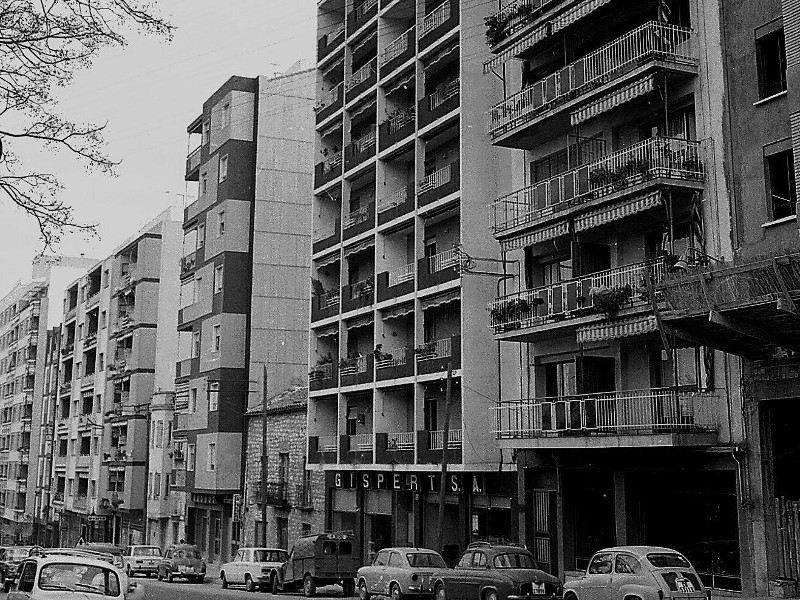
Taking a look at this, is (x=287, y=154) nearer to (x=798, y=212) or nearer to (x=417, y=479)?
(x=417, y=479)

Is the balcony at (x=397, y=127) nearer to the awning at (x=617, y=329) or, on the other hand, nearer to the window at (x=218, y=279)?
the awning at (x=617, y=329)

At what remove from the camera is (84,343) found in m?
87.1

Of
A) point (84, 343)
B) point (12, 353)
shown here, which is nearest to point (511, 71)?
point (84, 343)

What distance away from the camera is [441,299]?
125 feet

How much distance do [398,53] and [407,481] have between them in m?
17.7

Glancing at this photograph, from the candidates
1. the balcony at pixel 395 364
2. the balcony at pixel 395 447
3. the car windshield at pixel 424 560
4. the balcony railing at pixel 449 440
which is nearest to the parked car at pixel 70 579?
the car windshield at pixel 424 560

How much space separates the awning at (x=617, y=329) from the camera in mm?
26625

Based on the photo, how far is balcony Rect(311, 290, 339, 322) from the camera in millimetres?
47375

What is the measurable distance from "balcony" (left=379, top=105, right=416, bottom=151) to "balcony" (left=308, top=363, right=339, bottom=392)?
33.6 ft

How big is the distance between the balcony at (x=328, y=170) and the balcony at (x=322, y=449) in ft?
39.5

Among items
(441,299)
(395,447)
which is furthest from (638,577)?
(395,447)

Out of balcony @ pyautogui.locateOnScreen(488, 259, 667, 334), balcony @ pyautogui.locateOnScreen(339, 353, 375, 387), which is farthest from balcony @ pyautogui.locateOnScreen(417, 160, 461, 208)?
balcony @ pyautogui.locateOnScreen(339, 353, 375, 387)

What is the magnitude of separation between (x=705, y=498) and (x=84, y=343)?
69143 mm

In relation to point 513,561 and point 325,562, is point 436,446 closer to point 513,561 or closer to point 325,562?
point 325,562
